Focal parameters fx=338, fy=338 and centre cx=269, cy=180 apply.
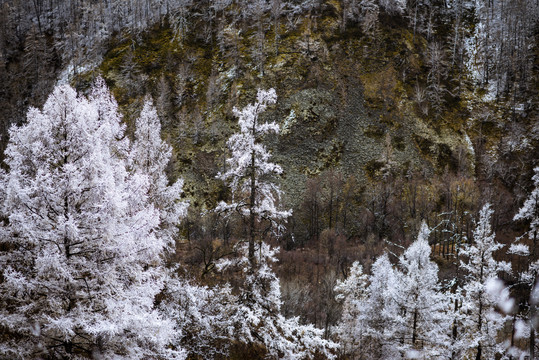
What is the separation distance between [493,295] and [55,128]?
24280 mm

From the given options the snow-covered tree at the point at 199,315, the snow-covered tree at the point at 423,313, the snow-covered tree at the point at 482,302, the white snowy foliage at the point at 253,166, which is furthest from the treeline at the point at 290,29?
the snow-covered tree at the point at 199,315

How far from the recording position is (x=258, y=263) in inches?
555

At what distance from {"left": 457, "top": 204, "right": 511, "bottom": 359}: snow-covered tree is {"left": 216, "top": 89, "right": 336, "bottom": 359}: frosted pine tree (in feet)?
41.9

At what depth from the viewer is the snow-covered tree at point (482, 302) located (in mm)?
20641

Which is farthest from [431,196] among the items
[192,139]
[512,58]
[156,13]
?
[156,13]

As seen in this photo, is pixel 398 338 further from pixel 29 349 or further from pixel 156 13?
pixel 156 13

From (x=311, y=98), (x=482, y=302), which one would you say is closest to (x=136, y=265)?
(x=482, y=302)

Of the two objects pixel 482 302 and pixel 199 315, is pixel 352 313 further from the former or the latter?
pixel 199 315

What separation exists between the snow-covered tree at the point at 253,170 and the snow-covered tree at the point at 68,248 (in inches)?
186

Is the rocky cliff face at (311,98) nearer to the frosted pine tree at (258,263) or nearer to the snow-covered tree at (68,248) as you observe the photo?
the frosted pine tree at (258,263)

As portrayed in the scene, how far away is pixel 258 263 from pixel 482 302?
1599 centimetres

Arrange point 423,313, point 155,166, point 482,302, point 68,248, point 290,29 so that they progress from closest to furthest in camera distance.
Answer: point 68,248, point 155,166, point 482,302, point 423,313, point 290,29

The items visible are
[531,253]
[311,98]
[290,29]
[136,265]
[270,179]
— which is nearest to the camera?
[136,265]

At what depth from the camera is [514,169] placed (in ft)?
215
